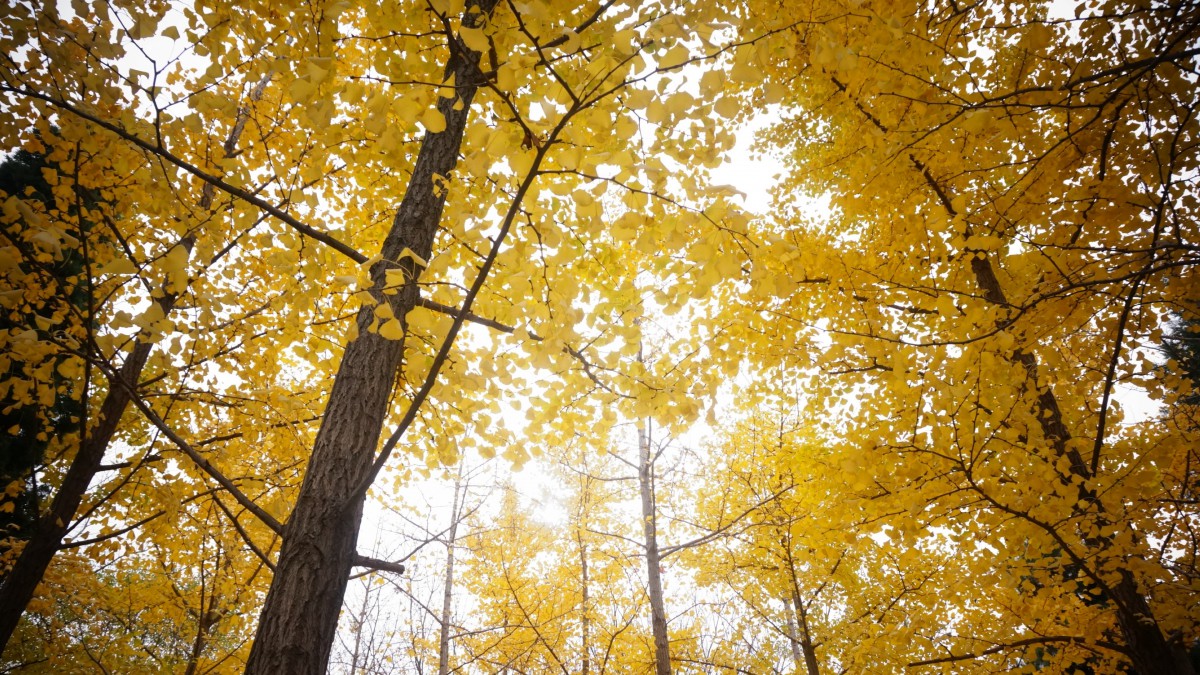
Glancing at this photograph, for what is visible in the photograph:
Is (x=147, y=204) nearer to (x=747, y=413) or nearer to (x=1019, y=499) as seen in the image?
(x=1019, y=499)

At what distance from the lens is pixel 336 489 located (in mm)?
1537

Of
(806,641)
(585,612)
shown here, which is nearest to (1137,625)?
(806,641)

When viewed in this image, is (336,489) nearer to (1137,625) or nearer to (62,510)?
(62,510)

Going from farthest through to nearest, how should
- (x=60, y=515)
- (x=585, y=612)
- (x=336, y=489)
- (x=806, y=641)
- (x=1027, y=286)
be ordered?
1. (x=585, y=612)
2. (x=806, y=641)
3. (x=60, y=515)
4. (x=1027, y=286)
5. (x=336, y=489)

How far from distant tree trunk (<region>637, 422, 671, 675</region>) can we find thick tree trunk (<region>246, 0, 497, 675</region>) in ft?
10.9

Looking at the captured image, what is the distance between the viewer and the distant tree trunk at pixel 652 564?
548cm

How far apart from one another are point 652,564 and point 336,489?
17.2 feet

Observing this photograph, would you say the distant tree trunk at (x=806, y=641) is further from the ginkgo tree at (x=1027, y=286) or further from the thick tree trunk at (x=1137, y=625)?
the thick tree trunk at (x=1137, y=625)

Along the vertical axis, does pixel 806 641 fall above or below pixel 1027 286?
below

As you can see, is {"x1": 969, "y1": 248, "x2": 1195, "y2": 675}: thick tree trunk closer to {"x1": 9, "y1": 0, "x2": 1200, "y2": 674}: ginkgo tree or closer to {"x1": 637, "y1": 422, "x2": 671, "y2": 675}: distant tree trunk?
{"x1": 9, "y1": 0, "x2": 1200, "y2": 674}: ginkgo tree

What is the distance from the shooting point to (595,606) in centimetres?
788

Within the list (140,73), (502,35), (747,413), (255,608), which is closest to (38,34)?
(140,73)

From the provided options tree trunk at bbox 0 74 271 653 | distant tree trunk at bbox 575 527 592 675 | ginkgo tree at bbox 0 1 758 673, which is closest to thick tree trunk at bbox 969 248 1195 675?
ginkgo tree at bbox 0 1 758 673

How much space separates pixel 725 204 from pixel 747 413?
21.6 ft
